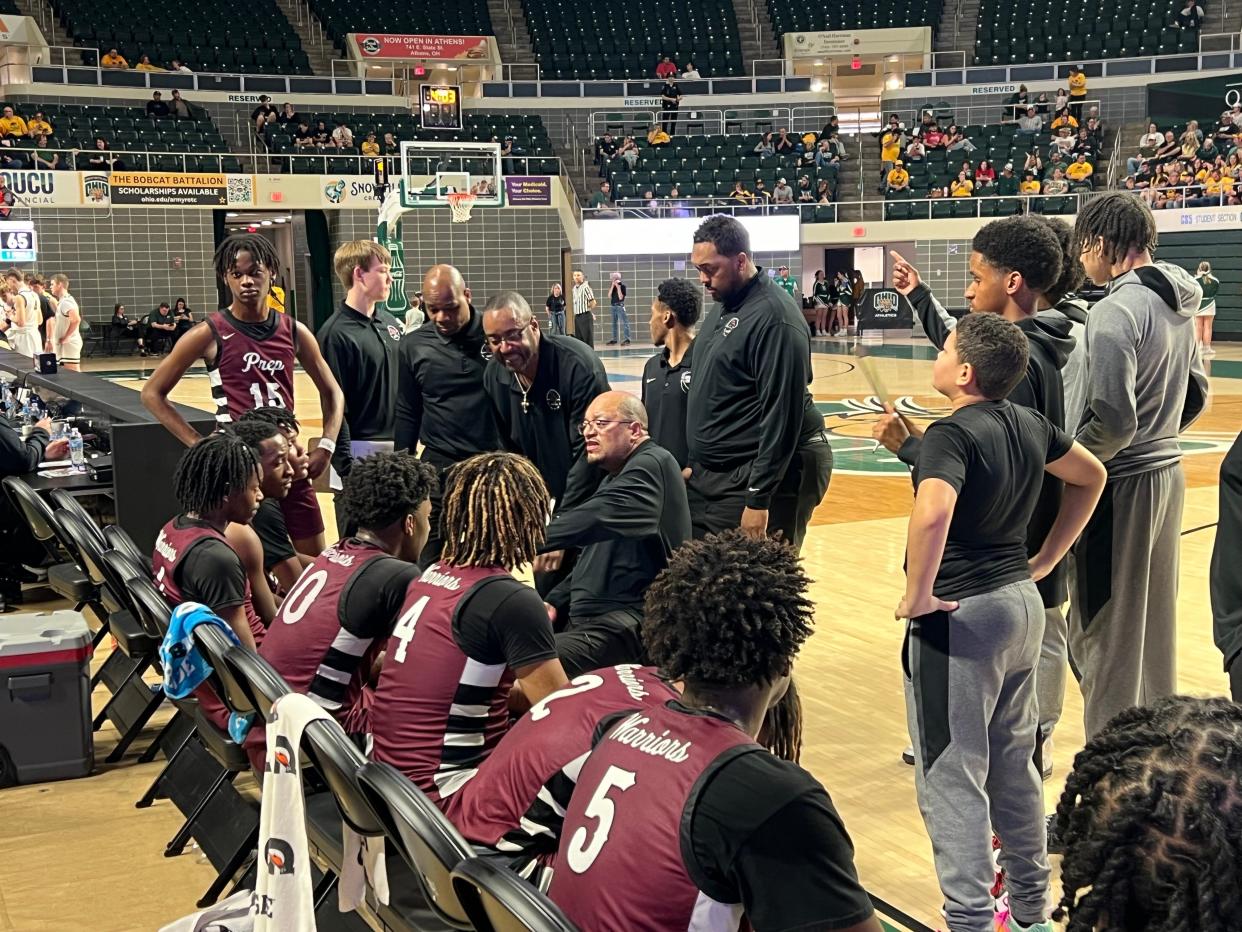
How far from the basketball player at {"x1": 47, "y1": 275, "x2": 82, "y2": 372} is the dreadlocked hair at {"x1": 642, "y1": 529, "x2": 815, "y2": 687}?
15.1m

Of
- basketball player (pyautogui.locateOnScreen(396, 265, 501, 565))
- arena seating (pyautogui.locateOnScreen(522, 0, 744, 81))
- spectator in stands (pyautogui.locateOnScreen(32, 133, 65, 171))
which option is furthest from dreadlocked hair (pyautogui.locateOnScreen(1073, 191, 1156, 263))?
arena seating (pyautogui.locateOnScreen(522, 0, 744, 81))

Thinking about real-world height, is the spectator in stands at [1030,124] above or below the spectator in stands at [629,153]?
above

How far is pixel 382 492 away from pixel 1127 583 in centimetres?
208

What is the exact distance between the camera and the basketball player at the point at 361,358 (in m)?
5.50

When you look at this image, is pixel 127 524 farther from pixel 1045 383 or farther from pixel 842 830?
pixel 842 830

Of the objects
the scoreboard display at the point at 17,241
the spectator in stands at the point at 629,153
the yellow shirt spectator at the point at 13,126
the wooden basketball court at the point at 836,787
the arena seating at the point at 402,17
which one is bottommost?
the wooden basketball court at the point at 836,787

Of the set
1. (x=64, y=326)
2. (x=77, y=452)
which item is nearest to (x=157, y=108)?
(x=64, y=326)

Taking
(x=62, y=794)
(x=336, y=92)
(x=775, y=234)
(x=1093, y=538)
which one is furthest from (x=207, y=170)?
(x=1093, y=538)

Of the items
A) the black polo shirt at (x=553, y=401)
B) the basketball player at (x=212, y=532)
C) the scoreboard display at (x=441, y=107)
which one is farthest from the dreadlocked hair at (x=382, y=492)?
the scoreboard display at (x=441, y=107)

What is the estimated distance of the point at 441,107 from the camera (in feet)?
80.0

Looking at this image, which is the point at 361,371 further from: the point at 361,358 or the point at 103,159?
the point at 103,159

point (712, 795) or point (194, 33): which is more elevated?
point (194, 33)

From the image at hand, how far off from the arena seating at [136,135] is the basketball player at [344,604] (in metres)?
20.7

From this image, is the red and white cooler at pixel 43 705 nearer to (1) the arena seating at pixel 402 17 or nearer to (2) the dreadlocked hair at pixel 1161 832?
(2) the dreadlocked hair at pixel 1161 832
